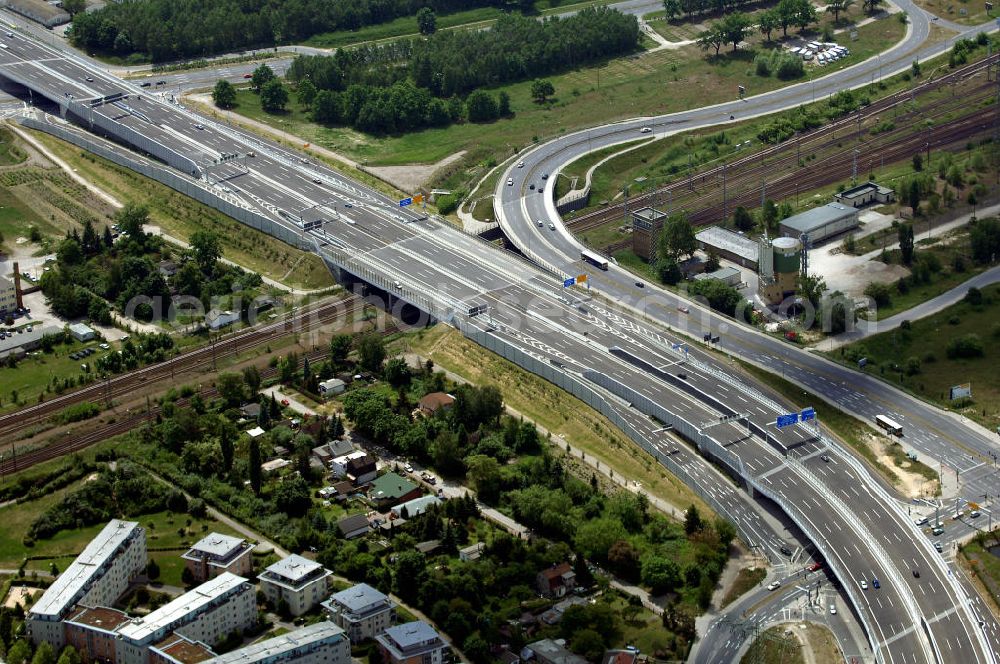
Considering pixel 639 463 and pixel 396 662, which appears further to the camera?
pixel 639 463

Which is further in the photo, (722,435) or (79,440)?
(722,435)

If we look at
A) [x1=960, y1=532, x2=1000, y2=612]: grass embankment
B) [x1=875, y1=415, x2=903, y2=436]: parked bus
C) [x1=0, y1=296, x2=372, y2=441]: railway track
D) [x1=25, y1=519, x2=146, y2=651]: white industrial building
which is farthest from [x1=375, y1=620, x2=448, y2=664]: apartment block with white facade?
[x1=875, y1=415, x2=903, y2=436]: parked bus

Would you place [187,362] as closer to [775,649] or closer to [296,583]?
[296,583]

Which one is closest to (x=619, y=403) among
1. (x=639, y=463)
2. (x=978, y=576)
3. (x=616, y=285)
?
(x=639, y=463)

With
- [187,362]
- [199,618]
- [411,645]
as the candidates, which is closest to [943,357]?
[411,645]

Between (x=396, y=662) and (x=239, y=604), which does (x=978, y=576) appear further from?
(x=239, y=604)

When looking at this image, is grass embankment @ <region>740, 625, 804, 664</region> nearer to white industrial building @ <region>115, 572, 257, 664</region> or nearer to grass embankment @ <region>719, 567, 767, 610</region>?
grass embankment @ <region>719, 567, 767, 610</region>

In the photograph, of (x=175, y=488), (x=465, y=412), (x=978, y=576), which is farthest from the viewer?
(x=465, y=412)
